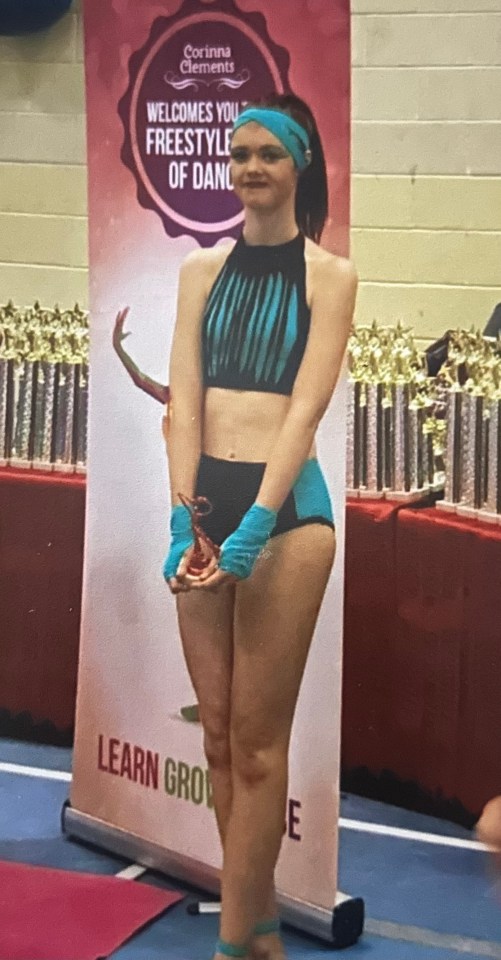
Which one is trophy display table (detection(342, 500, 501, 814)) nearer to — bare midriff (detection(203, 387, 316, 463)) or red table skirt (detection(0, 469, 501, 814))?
red table skirt (detection(0, 469, 501, 814))

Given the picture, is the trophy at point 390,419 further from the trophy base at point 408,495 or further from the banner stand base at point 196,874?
the banner stand base at point 196,874

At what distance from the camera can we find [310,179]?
8.63ft

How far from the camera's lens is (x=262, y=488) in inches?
104

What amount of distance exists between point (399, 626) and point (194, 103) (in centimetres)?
143

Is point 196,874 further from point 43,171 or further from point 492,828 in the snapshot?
point 43,171

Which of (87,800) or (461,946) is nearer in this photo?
(461,946)

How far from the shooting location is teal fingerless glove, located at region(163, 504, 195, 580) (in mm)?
2762

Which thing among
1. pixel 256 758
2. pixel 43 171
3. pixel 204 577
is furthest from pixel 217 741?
pixel 43 171

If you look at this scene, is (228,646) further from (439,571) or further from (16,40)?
(16,40)

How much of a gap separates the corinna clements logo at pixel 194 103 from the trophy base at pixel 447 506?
1.04m

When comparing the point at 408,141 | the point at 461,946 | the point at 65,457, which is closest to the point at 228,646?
the point at 461,946

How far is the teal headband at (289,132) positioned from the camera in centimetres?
262

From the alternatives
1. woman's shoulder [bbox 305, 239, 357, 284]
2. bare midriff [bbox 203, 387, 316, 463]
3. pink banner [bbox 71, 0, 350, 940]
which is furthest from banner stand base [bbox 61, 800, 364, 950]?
woman's shoulder [bbox 305, 239, 357, 284]

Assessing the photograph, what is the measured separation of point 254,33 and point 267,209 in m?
0.32
